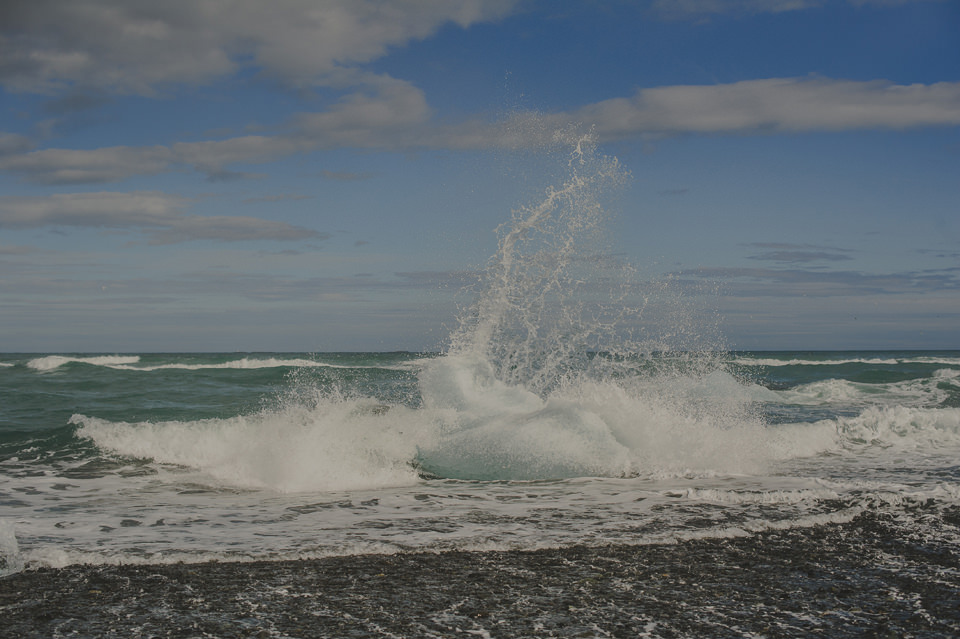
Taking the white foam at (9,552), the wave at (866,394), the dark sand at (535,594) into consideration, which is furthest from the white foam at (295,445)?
the wave at (866,394)

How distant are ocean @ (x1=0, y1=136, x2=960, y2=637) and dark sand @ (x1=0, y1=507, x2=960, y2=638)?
0.02 m

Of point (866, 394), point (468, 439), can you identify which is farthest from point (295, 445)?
point (866, 394)

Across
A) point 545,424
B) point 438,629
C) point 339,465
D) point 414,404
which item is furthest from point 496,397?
point 438,629

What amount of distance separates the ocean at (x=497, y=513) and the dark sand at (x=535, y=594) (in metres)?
0.02

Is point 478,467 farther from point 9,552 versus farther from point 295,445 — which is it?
point 9,552

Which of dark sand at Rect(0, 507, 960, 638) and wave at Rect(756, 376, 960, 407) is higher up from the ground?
dark sand at Rect(0, 507, 960, 638)

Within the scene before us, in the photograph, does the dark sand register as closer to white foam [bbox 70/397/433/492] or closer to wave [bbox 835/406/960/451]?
white foam [bbox 70/397/433/492]

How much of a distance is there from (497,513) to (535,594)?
2139 mm

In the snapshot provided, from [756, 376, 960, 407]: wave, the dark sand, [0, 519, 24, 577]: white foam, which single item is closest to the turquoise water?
[0, 519, 24, 577]: white foam

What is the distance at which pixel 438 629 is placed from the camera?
3129 mm

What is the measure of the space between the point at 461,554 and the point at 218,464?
4813 mm

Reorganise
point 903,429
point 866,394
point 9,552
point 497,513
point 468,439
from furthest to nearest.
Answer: point 866,394 → point 903,429 → point 468,439 → point 497,513 → point 9,552

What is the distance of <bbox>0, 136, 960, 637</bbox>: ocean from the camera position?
3355 mm

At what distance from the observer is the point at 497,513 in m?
5.71
